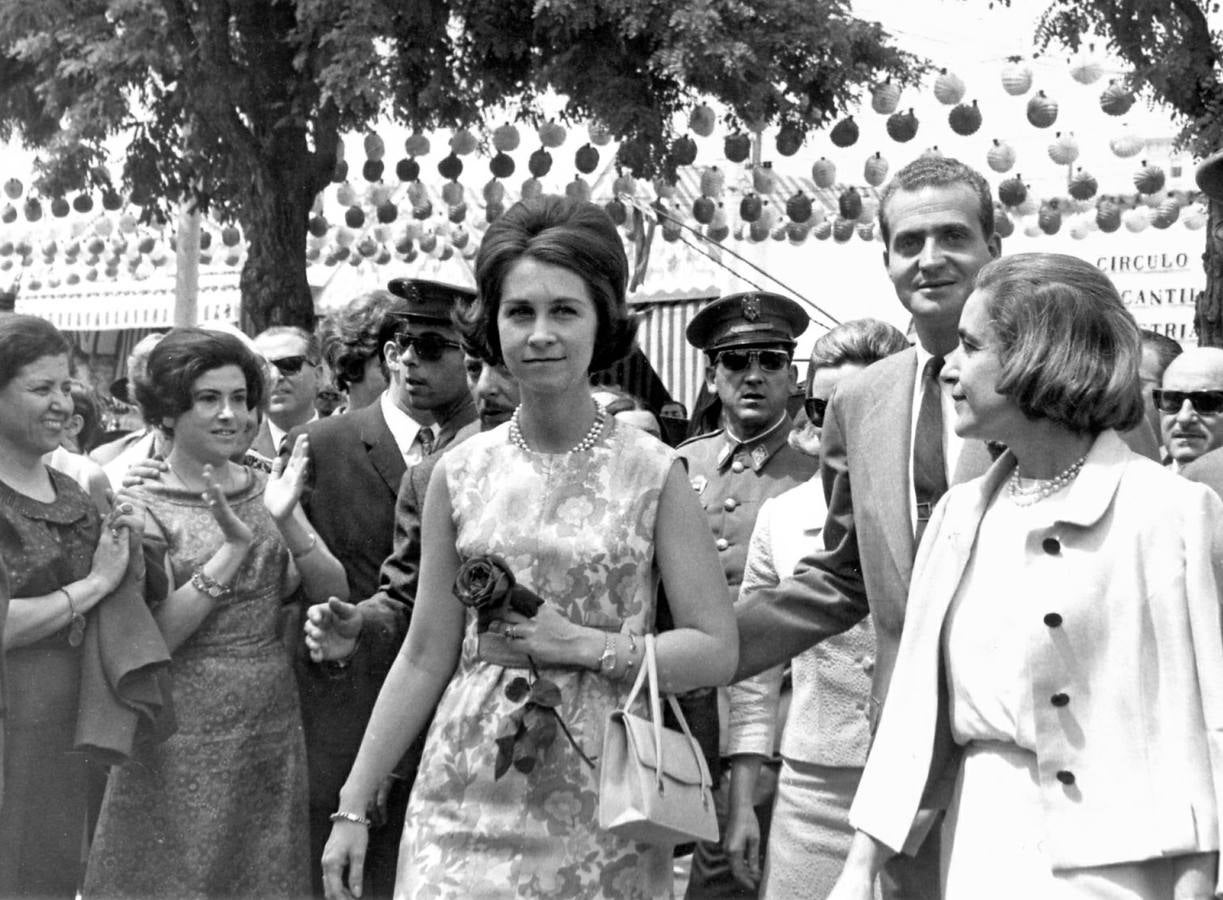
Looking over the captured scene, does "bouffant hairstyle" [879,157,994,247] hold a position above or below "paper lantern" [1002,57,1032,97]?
below

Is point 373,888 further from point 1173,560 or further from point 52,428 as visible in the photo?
point 1173,560

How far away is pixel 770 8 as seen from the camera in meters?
12.7

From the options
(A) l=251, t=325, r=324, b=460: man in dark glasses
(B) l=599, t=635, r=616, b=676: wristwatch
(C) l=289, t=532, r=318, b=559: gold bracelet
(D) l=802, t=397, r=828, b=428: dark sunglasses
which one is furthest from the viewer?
(A) l=251, t=325, r=324, b=460: man in dark glasses

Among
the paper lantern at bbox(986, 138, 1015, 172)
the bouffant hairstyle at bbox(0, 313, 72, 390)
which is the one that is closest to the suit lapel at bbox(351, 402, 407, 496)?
the bouffant hairstyle at bbox(0, 313, 72, 390)

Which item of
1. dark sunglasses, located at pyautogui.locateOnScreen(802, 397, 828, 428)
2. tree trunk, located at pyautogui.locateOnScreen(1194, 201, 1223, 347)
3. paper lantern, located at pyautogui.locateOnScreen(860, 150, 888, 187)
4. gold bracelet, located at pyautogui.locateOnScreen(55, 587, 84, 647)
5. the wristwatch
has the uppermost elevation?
paper lantern, located at pyautogui.locateOnScreen(860, 150, 888, 187)

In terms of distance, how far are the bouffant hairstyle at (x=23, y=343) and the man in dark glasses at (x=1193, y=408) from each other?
3672 millimetres

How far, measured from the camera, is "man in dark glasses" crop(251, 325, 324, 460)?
24.2ft

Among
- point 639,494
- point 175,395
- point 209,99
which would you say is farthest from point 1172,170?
point 639,494

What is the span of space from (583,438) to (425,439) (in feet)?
7.52

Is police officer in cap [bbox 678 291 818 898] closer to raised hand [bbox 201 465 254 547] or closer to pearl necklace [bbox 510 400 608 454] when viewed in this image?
raised hand [bbox 201 465 254 547]

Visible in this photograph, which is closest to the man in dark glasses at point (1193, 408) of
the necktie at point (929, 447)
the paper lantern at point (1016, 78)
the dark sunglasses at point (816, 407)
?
the dark sunglasses at point (816, 407)

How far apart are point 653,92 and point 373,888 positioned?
28.7 feet

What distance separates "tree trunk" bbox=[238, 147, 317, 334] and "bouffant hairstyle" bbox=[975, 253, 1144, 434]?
11.0m

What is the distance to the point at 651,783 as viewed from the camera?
10.2 feet
